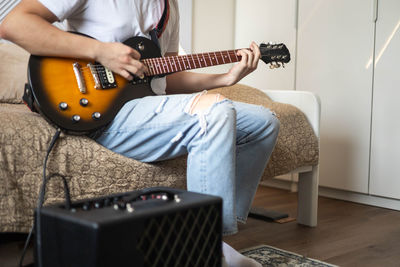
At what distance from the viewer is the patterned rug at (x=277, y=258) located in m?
1.34

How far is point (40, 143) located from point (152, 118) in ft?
0.88

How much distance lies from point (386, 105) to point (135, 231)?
1785 millimetres

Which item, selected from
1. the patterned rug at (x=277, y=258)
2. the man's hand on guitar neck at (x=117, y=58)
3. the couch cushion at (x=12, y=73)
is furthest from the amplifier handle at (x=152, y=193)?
the couch cushion at (x=12, y=73)

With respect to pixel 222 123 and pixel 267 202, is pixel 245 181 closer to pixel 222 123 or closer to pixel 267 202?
pixel 222 123

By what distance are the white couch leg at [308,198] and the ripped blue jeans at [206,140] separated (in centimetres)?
68

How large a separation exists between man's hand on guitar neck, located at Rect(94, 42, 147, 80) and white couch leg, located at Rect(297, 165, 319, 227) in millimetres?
988

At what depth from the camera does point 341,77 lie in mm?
2348

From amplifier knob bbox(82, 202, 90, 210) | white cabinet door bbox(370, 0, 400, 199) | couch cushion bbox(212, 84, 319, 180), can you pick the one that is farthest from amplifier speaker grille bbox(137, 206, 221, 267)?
white cabinet door bbox(370, 0, 400, 199)

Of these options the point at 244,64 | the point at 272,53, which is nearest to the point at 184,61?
the point at 244,64

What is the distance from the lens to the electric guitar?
1067mm

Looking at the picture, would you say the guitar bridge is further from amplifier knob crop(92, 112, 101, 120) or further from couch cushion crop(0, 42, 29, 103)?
couch cushion crop(0, 42, 29, 103)

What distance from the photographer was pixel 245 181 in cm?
121

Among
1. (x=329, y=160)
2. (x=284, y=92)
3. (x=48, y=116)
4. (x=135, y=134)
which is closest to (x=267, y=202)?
(x=329, y=160)

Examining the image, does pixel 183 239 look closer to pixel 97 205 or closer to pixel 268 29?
pixel 97 205
